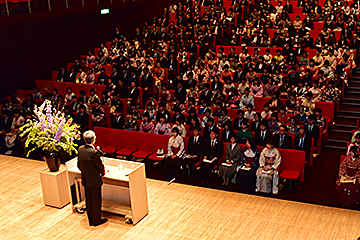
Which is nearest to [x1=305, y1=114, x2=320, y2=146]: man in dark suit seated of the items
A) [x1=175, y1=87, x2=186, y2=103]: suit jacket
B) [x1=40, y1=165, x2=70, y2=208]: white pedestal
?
[x1=175, y1=87, x2=186, y2=103]: suit jacket

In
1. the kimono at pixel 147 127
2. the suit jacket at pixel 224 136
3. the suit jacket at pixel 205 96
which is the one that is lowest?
the suit jacket at pixel 224 136

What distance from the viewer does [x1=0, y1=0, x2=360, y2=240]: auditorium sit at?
5246mm

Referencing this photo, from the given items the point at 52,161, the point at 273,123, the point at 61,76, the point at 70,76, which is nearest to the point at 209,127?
the point at 273,123

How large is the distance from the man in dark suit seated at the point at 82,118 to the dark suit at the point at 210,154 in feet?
10.4

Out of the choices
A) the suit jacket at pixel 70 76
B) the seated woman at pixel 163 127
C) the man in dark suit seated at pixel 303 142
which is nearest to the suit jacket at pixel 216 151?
the seated woman at pixel 163 127

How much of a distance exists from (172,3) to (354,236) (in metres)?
13.7

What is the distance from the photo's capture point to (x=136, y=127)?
850cm

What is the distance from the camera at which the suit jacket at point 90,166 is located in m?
4.79

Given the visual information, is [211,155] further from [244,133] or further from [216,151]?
[244,133]

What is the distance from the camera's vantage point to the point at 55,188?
5.48 m

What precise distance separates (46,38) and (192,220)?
909 cm

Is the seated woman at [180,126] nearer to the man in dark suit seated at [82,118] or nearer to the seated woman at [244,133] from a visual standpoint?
the seated woman at [244,133]

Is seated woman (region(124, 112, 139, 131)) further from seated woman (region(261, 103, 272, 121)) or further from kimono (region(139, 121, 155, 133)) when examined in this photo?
seated woman (region(261, 103, 272, 121))

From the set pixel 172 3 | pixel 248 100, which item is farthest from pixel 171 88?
pixel 172 3
